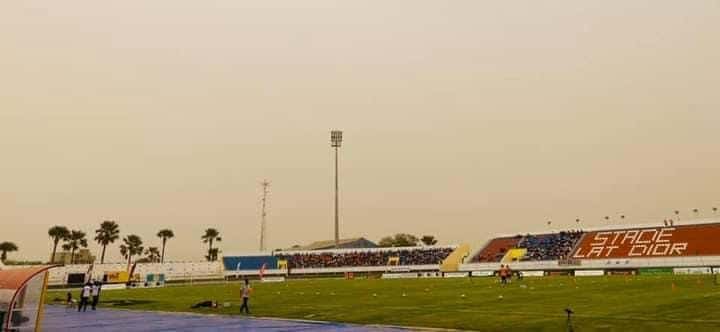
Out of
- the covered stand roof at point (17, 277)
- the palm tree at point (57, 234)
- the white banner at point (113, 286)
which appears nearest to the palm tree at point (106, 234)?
the palm tree at point (57, 234)

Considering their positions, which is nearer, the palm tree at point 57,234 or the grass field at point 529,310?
the grass field at point 529,310

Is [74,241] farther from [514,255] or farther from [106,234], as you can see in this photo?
[514,255]

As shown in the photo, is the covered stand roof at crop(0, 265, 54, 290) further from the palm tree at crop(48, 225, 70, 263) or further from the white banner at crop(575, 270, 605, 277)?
the palm tree at crop(48, 225, 70, 263)

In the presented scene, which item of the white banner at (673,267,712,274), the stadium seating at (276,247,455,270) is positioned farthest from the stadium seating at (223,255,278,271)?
the white banner at (673,267,712,274)

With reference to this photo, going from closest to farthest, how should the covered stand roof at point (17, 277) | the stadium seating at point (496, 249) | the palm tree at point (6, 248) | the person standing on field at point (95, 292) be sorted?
the covered stand roof at point (17, 277) < the person standing on field at point (95, 292) < the stadium seating at point (496, 249) < the palm tree at point (6, 248)

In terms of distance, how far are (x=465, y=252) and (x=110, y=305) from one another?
82.7 meters

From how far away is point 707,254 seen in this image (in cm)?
8044

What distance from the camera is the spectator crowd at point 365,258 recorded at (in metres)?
125

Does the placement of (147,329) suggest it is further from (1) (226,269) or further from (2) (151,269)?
(1) (226,269)

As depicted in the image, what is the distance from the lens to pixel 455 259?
117m

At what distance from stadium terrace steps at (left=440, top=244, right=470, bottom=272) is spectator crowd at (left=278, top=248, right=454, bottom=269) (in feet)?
7.44

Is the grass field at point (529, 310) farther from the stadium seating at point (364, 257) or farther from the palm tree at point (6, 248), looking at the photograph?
the palm tree at point (6, 248)

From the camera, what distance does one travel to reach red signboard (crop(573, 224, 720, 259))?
8469 cm

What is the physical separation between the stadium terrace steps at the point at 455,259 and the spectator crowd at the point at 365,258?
2.27m
